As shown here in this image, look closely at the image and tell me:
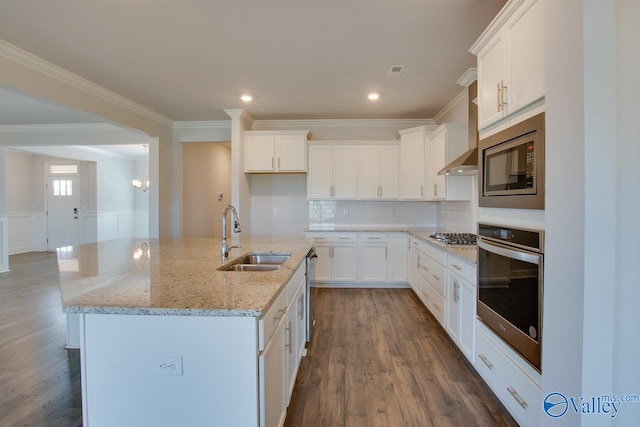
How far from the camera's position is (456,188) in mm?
3650

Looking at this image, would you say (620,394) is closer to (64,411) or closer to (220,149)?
(64,411)

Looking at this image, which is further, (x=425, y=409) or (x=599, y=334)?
(x=425, y=409)

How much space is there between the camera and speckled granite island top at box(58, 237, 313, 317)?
114cm

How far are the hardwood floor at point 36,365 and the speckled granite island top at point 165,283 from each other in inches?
33.6

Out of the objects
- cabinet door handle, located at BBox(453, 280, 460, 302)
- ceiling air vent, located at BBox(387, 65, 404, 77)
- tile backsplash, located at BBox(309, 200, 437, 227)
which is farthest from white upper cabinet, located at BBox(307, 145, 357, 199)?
cabinet door handle, located at BBox(453, 280, 460, 302)

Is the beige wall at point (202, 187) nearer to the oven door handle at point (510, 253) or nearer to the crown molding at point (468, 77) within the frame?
the crown molding at point (468, 77)

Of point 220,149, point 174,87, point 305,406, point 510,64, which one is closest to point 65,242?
point 220,149

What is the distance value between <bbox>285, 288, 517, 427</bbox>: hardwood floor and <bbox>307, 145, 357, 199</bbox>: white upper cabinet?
74.7 inches

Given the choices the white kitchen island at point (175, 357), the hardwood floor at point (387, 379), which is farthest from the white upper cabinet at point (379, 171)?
the white kitchen island at point (175, 357)

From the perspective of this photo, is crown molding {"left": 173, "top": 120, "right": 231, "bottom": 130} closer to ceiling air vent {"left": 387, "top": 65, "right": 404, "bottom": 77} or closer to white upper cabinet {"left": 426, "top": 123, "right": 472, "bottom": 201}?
ceiling air vent {"left": 387, "top": 65, "right": 404, "bottom": 77}

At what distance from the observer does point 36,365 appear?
2322 millimetres

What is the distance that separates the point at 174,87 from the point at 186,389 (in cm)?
337

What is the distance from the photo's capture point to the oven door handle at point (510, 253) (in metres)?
1.38

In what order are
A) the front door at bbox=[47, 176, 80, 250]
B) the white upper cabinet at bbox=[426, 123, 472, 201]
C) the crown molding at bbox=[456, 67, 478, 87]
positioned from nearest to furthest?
the crown molding at bbox=[456, 67, 478, 87] → the white upper cabinet at bbox=[426, 123, 472, 201] → the front door at bbox=[47, 176, 80, 250]
